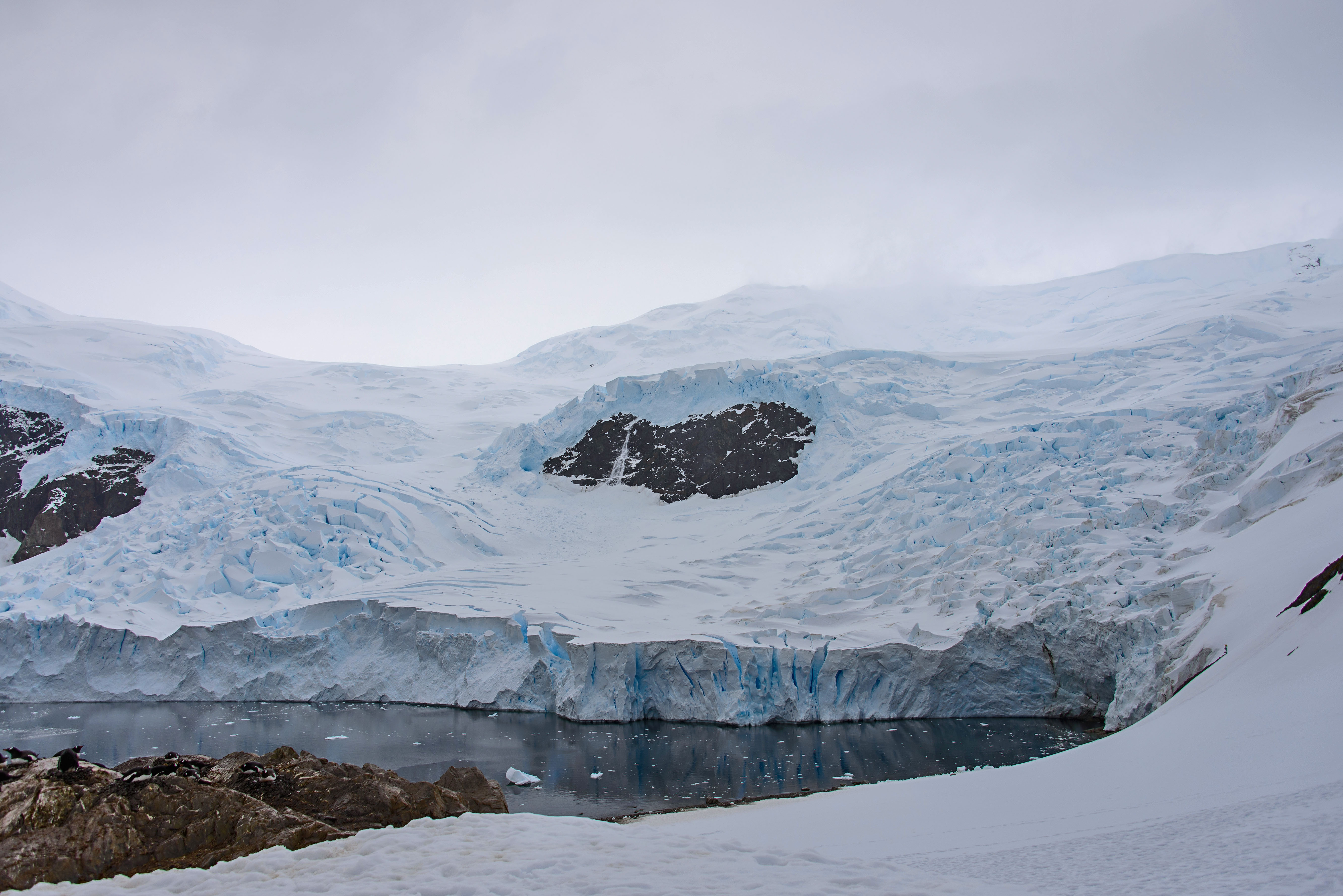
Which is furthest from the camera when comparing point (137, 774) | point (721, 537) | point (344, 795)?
point (721, 537)

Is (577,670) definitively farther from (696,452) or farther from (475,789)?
(696,452)

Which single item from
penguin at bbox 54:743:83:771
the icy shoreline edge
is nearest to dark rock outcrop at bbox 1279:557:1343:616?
the icy shoreline edge

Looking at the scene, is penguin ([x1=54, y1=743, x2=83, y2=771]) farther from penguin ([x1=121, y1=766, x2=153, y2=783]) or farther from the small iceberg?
the small iceberg

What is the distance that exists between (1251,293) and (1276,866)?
107ft

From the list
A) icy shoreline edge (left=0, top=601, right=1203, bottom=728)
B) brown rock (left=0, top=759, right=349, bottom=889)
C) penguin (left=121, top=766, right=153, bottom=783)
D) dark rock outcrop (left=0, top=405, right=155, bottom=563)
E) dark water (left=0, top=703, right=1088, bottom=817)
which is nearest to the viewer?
brown rock (left=0, top=759, right=349, bottom=889)

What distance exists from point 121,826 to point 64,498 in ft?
88.1

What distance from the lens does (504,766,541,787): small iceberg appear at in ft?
37.3

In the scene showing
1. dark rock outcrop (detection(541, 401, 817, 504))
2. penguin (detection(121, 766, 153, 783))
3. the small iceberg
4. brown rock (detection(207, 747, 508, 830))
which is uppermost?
dark rock outcrop (detection(541, 401, 817, 504))

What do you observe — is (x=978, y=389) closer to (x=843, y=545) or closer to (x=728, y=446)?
(x=728, y=446)

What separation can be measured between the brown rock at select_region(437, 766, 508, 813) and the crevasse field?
155 centimetres

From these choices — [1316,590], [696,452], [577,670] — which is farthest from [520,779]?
[696,452]

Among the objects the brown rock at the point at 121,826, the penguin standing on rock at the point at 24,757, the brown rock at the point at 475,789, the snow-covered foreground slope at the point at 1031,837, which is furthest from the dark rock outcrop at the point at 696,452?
the penguin standing on rock at the point at 24,757

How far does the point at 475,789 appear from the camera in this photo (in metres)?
7.14

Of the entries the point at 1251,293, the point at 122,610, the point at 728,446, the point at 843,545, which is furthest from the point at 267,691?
the point at 1251,293
